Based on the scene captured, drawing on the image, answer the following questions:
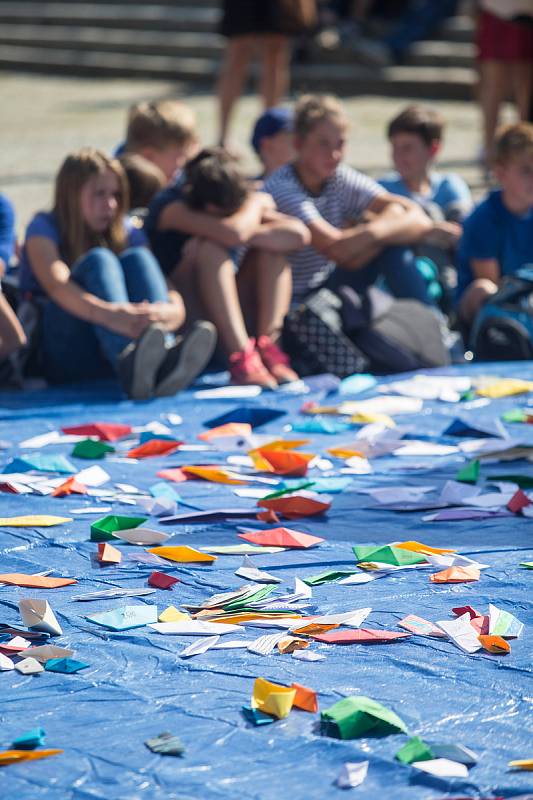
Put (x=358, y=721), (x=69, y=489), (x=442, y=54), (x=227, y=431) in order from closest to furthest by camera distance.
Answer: (x=358, y=721) < (x=69, y=489) < (x=227, y=431) < (x=442, y=54)

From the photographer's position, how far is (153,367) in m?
5.39

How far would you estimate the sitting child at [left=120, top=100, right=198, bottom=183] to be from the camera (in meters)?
6.23

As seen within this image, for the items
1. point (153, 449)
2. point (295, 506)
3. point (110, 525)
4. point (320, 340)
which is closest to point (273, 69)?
point (320, 340)

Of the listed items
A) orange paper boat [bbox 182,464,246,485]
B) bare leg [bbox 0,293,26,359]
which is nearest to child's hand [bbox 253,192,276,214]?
bare leg [bbox 0,293,26,359]

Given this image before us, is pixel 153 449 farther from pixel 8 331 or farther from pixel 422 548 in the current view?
pixel 422 548

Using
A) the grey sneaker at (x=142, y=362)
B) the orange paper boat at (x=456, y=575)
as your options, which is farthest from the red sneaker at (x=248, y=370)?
the orange paper boat at (x=456, y=575)

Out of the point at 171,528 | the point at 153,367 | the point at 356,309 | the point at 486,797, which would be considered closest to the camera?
the point at 486,797

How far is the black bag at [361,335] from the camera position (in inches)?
227

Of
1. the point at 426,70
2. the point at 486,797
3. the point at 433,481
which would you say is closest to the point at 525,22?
the point at 426,70

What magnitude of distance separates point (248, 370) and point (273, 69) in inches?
209

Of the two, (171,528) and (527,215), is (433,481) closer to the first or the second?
(171,528)

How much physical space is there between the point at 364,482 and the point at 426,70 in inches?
A: 384

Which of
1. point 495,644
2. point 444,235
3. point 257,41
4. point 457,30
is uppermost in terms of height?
point 457,30

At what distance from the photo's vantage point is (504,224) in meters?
6.16
